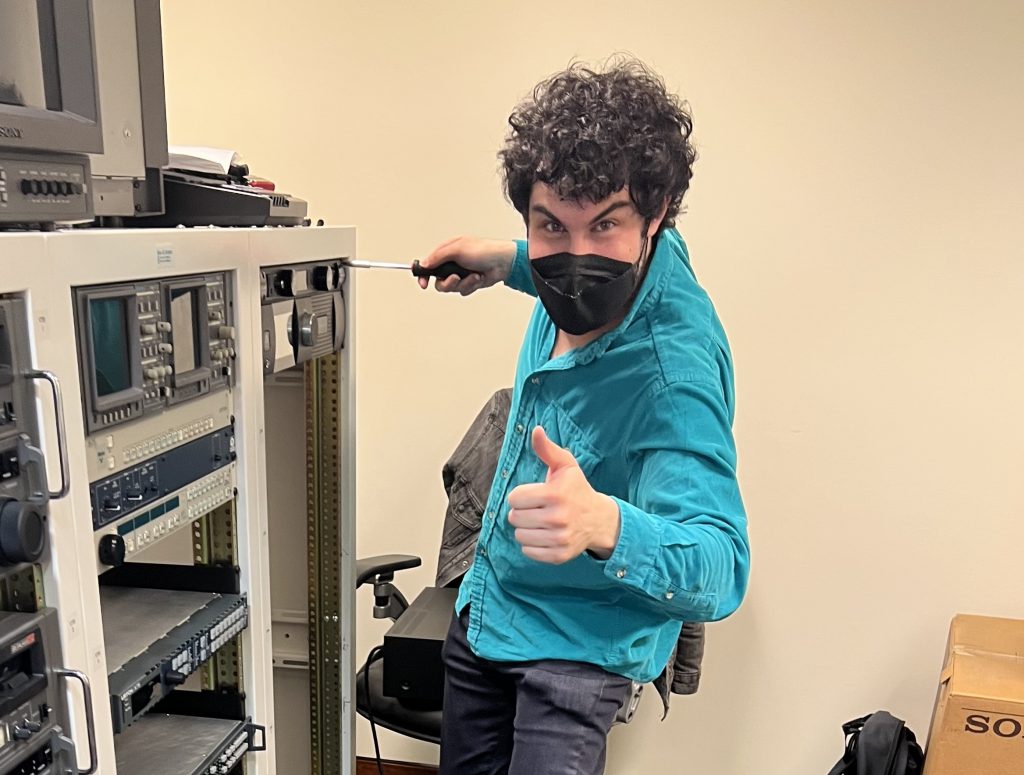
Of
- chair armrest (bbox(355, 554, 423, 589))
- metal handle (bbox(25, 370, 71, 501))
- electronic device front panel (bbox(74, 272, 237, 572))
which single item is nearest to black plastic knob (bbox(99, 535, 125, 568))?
electronic device front panel (bbox(74, 272, 237, 572))

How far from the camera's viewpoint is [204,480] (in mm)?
1056

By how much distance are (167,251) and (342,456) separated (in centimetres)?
66

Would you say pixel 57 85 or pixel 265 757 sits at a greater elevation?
pixel 57 85

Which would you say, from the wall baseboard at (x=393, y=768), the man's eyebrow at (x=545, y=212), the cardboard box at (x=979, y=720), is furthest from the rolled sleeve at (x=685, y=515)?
the wall baseboard at (x=393, y=768)

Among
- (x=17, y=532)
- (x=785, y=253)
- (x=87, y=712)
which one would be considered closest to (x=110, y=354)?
(x=17, y=532)

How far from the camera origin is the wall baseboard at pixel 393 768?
224cm

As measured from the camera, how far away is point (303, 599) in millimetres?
1640

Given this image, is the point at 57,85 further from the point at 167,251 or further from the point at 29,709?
the point at 29,709

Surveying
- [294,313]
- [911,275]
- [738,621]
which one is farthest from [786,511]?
[294,313]

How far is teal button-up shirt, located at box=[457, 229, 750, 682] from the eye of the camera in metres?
0.85

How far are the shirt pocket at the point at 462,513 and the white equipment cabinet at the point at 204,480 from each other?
30 centimetres

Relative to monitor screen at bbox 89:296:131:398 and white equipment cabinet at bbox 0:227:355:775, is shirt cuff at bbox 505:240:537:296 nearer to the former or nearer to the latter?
white equipment cabinet at bbox 0:227:355:775

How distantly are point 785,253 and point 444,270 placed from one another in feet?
2.89

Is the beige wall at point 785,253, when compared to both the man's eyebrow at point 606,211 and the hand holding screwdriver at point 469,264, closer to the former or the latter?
the hand holding screwdriver at point 469,264
